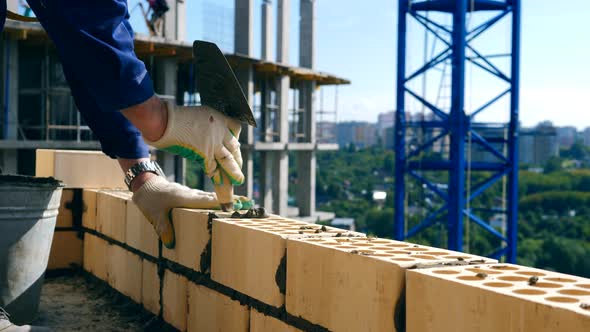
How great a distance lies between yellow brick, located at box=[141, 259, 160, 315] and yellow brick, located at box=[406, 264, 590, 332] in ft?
7.26

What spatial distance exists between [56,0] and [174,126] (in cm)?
80

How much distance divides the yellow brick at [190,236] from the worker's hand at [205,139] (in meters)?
0.26

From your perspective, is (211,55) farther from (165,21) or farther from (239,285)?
(165,21)

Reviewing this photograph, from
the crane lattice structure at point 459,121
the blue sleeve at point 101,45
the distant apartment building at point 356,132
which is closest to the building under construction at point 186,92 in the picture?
the crane lattice structure at point 459,121

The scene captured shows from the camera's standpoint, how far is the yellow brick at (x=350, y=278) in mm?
2166

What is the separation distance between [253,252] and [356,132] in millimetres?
148976

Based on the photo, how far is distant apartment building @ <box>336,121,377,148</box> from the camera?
149 metres

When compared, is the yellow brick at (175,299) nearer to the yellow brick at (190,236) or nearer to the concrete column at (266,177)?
the yellow brick at (190,236)

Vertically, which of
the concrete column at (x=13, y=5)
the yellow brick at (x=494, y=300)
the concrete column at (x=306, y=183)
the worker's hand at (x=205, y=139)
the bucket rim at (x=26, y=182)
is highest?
the concrete column at (x=13, y=5)

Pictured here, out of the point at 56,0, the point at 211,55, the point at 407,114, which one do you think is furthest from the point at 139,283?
the point at 407,114

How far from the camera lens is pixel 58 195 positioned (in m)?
3.84

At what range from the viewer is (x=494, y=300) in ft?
5.87

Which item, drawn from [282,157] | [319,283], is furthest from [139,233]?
[282,157]

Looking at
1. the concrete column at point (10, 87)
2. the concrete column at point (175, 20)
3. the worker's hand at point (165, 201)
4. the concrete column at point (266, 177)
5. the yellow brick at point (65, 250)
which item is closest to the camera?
the worker's hand at point (165, 201)
